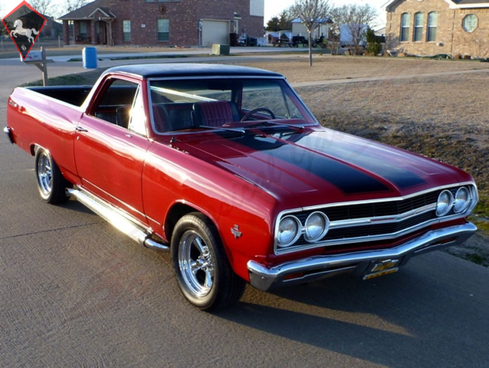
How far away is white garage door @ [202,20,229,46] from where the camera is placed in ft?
185

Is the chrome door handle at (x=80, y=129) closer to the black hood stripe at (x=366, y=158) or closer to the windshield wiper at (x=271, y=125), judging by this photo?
the windshield wiper at (x=271, y=125)

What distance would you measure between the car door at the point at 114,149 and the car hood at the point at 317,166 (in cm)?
45

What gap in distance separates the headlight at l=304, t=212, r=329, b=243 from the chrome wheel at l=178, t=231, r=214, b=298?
783 millimetres

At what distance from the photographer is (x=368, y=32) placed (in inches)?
1737

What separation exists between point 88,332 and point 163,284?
882mm

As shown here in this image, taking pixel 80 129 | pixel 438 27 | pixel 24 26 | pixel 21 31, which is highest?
pixel 438 27

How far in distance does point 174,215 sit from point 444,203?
2009 mm

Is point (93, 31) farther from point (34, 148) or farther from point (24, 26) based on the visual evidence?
point (34, 148)

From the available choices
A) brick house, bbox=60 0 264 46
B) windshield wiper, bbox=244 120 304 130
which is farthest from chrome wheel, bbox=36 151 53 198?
brick house, bbox=60 0 264 46

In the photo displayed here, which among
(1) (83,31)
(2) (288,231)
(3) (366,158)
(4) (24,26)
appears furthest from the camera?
(1) (83,31)

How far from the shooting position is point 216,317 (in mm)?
4117

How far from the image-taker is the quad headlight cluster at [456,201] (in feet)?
14.0

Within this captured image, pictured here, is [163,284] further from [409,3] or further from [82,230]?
[409,3]

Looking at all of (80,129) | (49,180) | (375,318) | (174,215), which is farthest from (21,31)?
(375,318)
